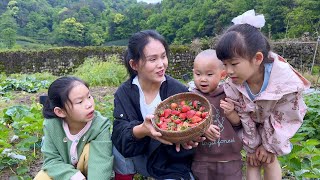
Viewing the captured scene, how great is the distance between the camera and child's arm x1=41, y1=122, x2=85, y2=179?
1.89 meters

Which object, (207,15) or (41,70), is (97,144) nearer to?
(41,70)

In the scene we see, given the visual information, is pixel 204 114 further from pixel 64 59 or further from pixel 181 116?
pixel 64 59

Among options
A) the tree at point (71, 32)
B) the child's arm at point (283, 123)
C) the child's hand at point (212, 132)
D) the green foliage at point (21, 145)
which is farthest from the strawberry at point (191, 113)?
the tree at point (71, 32)

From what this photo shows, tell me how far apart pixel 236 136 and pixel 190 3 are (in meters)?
28.4

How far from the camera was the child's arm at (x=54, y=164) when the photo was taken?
1.89 m

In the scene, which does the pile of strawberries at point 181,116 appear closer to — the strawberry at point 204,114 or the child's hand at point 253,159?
the strawberry at point 204,114

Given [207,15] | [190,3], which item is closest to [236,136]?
[207,15]

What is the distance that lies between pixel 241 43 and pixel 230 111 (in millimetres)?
364

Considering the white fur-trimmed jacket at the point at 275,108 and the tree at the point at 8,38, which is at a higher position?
the tree at the point at 8,38

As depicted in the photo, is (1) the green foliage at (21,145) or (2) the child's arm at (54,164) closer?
(2) the child's arm at (54,164)

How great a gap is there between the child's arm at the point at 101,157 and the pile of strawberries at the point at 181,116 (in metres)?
0.45

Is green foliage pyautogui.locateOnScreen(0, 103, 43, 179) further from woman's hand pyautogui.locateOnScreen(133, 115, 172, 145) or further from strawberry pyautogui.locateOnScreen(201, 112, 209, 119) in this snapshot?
strawberry pyautogui.locateOnScreen(201, 112, 209, 119)

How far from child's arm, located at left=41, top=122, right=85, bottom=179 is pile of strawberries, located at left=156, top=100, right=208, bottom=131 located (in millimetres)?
617

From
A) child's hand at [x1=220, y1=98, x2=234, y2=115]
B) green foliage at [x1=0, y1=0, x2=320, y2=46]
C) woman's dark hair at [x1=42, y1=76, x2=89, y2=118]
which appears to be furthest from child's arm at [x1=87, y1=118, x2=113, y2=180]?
green foliage at [x1=0, y1=0, x2=320, y2=46]
